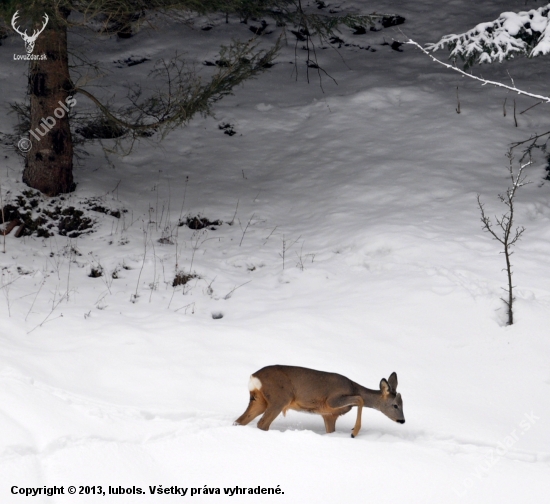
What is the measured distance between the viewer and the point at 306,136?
1258cm

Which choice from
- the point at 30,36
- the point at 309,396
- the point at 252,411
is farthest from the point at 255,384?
the point at 30,36

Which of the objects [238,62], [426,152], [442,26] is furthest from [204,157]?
[442,26]

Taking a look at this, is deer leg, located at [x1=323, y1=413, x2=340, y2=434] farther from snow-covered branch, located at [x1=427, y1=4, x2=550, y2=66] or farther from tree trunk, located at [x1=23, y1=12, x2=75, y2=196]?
tree trunk, located at [x1=23, y1=12, x2=75, y2=196]

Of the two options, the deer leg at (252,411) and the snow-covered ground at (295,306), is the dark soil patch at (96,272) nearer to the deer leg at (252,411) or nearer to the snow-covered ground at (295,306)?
the snow-covered ground at (295,306)

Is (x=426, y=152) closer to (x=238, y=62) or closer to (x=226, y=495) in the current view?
(x=238, y=62)

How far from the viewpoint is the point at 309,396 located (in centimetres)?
464

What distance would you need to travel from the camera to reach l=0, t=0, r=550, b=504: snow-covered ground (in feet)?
13.4

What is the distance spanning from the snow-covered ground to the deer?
17 centimetres

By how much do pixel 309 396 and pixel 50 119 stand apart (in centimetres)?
661

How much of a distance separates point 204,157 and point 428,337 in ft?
22.4

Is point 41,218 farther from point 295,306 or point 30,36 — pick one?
point 295,306

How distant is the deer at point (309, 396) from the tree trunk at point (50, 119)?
6.28 m

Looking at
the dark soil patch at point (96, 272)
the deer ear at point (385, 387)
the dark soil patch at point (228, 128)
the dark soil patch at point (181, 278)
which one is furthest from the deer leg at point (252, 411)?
the dark soil patch at point (228, 128)

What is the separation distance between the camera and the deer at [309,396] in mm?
4578
